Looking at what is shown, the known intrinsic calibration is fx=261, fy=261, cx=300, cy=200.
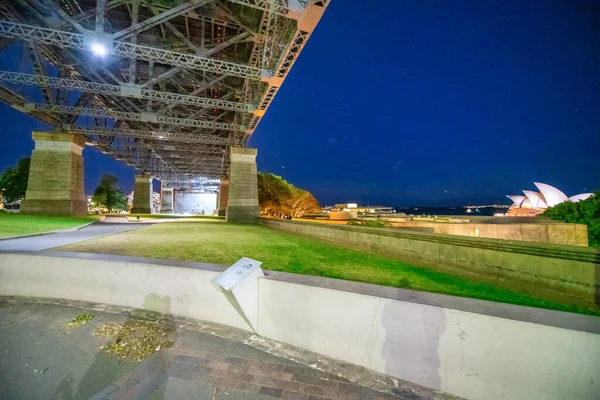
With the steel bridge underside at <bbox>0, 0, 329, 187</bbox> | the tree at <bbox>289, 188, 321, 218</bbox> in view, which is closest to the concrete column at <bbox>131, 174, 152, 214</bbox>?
the steel bridge underside at <bbox>0, 0, 329, 187</bbox>

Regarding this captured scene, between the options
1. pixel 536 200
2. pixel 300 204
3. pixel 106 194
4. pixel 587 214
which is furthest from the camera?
pixel 300 204

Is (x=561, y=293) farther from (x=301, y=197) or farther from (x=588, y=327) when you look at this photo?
(x=301, y=197)

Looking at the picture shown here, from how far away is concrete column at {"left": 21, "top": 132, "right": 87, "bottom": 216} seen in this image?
2109 cm

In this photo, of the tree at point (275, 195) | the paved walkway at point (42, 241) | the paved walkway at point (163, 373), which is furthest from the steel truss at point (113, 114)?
the tree at point (275, 195)

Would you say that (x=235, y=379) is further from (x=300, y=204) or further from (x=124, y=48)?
(x=300, y=204)

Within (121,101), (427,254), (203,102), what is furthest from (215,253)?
(121,101)

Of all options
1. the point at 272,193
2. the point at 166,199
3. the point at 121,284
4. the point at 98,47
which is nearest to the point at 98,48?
the point at 98,47

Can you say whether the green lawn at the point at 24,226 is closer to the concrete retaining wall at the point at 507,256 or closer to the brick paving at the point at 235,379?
the brick paving at the point at 235,379

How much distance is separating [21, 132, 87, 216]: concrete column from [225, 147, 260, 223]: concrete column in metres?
13.0

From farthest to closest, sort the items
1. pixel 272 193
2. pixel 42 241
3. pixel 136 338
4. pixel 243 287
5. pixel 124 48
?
pixel 272 193
pixel 124 48
pixel 42 241
pixel 136 338
pixel 243 287

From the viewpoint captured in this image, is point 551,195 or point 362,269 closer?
point 362,269

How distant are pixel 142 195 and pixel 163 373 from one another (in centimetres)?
5110

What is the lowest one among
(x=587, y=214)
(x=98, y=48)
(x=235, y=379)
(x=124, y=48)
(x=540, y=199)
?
(x=235, y=379)

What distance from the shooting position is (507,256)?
5250mm
